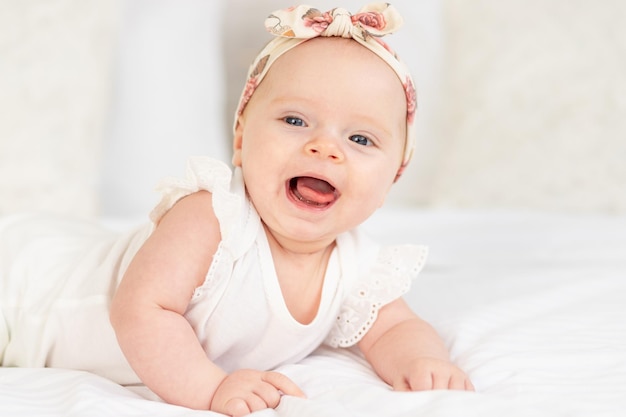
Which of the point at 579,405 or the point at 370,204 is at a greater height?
A: the point at 370,204

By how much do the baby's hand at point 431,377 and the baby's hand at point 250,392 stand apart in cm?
18

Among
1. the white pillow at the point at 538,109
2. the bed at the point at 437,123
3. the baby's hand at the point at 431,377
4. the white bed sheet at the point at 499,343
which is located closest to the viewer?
Result: the white bed sheet at the point at 499,343

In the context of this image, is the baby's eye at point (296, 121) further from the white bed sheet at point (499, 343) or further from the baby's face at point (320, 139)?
the white bed sheet at point (499, 343)

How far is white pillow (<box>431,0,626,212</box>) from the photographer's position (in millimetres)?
2180

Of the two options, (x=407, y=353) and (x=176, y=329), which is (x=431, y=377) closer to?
(x=407, y=353)

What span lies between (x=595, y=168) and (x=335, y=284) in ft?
3.89

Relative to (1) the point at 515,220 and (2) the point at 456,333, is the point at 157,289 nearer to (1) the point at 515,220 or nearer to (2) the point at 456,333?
(2) the point at 456,333

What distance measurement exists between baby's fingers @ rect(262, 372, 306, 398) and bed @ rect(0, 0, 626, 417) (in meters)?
0.52

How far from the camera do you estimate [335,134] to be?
3.74ft

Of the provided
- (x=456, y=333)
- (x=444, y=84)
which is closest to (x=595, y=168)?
(x=444, y=84)

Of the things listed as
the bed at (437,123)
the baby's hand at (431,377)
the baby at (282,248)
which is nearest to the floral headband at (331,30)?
the baby at (282,248)

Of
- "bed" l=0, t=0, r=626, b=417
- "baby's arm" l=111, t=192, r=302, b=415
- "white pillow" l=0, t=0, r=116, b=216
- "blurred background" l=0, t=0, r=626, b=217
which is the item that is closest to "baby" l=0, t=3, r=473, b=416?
"baby's arm" l=111, t=192, r=302, b=415

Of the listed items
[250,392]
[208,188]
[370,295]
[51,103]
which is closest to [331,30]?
[208,188]

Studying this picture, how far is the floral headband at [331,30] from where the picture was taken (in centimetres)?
117
